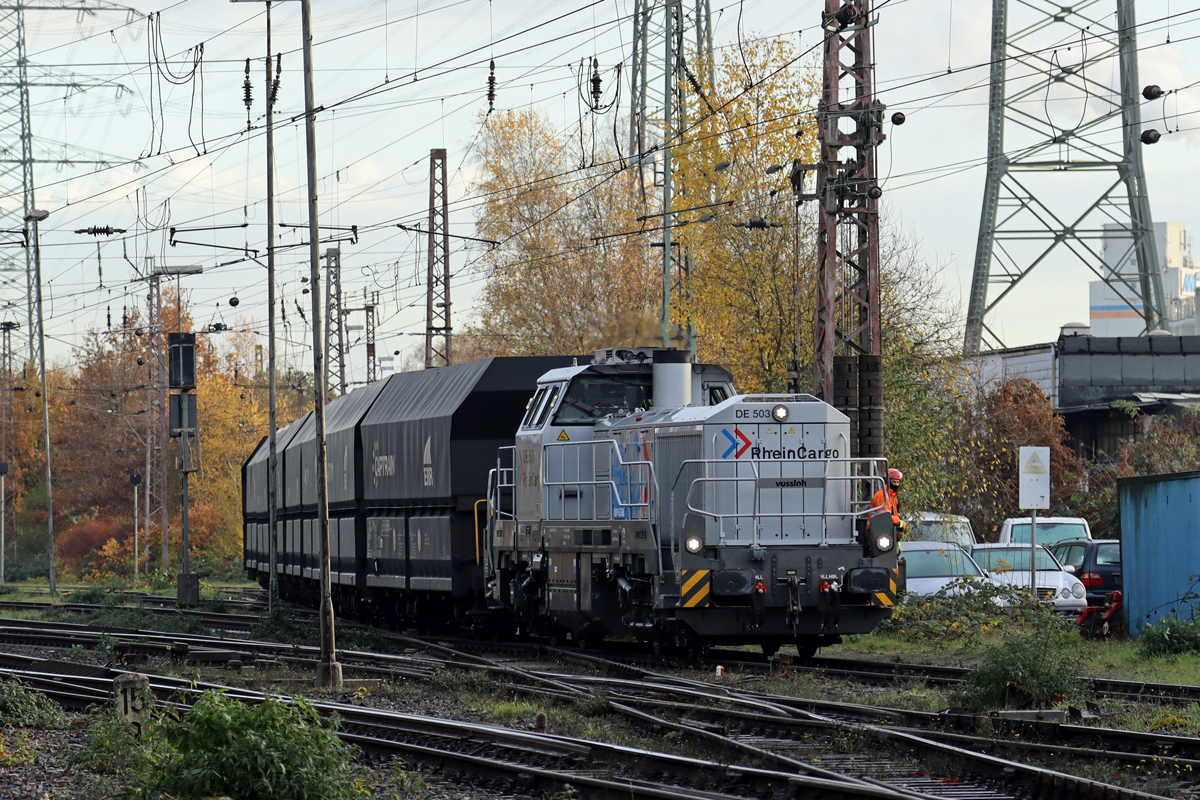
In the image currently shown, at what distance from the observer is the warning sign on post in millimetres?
20391

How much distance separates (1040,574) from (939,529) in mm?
5974

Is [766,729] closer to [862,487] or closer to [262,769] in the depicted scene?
[262,769]

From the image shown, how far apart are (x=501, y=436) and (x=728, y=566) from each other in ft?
21.1

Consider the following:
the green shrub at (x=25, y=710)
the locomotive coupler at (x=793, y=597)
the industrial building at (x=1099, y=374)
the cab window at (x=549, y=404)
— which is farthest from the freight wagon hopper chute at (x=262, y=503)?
the industrial building at (x=1099, y=374)

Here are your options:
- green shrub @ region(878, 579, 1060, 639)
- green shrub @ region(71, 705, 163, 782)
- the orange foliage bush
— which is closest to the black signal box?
green shrub @ region(878, 579, 1060, 639)

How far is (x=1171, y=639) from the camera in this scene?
632 inches

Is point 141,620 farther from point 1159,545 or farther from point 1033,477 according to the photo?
point 1159,545

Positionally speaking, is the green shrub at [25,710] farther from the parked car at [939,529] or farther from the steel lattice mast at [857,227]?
the parked car at [939,529]

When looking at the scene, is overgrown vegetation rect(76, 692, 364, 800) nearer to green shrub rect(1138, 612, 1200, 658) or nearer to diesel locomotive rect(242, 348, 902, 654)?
diesel locomotive rect(242, 348, 902, 654)

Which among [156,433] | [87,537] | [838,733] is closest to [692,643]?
[838,733]

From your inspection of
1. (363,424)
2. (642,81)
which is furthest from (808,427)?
(642,81)

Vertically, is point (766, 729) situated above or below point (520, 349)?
below

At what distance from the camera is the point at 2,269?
5669cm

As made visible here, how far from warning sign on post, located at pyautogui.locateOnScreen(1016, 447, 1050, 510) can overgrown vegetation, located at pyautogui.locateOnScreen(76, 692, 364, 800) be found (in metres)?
13.6
